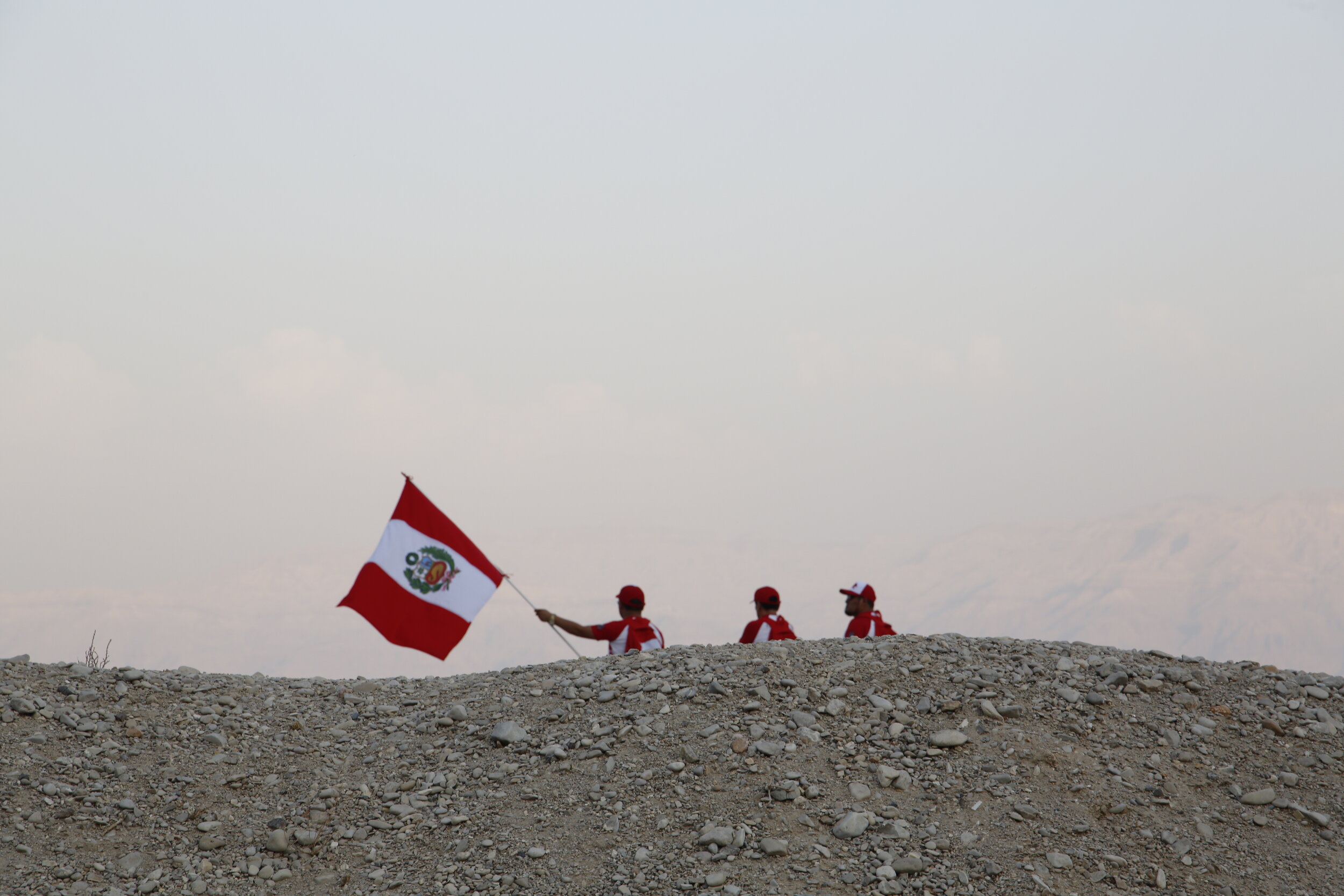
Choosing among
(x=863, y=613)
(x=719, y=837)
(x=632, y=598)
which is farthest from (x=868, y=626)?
(x=719, y=837)

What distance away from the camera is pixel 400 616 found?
10914mm

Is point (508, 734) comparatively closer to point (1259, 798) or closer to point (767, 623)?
point (767, 623)

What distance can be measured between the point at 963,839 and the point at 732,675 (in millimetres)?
2717

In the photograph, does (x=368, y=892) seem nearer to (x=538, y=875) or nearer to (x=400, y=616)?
(x=538, y=875)

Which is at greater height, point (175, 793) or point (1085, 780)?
point (1085, 780)

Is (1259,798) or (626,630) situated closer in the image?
(1259,798)

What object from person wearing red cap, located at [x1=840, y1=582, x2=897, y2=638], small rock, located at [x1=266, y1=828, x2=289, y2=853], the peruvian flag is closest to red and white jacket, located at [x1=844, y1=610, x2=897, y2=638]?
person wearing red cap, located at [x1=840, y1=582, x2=897, y2=638]

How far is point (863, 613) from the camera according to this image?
12.1 metres

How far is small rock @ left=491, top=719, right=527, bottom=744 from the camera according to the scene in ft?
28.5

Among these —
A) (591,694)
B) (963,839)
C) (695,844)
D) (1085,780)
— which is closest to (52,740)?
(591,694)

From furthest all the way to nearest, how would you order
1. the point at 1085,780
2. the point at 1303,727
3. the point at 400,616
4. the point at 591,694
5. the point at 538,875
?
the point at 400,616 → the point at 591,694 → the point at 1303,727 → the point at 1085,780 → the point at 538,875

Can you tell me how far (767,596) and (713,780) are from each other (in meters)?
4.19

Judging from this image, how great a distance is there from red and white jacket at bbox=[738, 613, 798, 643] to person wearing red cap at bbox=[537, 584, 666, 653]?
100 cm

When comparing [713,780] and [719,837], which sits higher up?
[713,780]
